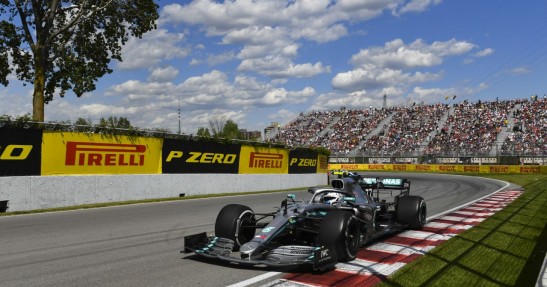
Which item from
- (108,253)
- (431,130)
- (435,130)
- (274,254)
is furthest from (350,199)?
(431,130)

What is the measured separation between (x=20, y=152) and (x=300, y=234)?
1013 centimetres

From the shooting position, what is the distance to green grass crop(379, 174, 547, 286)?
573 cm

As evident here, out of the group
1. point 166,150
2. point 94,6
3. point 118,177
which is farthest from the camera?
point 94,6

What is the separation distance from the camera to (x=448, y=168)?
156 feet

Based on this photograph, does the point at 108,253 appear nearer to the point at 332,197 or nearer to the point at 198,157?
the point at 332,197

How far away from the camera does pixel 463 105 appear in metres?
61.0

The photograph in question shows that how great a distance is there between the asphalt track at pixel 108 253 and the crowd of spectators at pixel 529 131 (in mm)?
42192

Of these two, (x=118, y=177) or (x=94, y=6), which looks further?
(x=94, y=6)

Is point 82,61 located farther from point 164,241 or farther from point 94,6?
point 164,241

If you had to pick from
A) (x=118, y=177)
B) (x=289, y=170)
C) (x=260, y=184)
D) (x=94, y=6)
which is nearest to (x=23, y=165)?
(x=118, y=177)

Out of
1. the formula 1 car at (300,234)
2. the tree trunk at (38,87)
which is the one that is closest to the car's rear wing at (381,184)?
the formula 1 car at (300,234)

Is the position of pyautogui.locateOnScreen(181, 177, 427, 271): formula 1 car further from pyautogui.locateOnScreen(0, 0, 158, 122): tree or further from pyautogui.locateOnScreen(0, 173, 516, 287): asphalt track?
pyautogui.locateOnScreen(0, 0, 158, 122): tree

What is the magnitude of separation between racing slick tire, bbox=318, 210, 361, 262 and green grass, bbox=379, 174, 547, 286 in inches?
32.5

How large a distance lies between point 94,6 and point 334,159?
4235cm
